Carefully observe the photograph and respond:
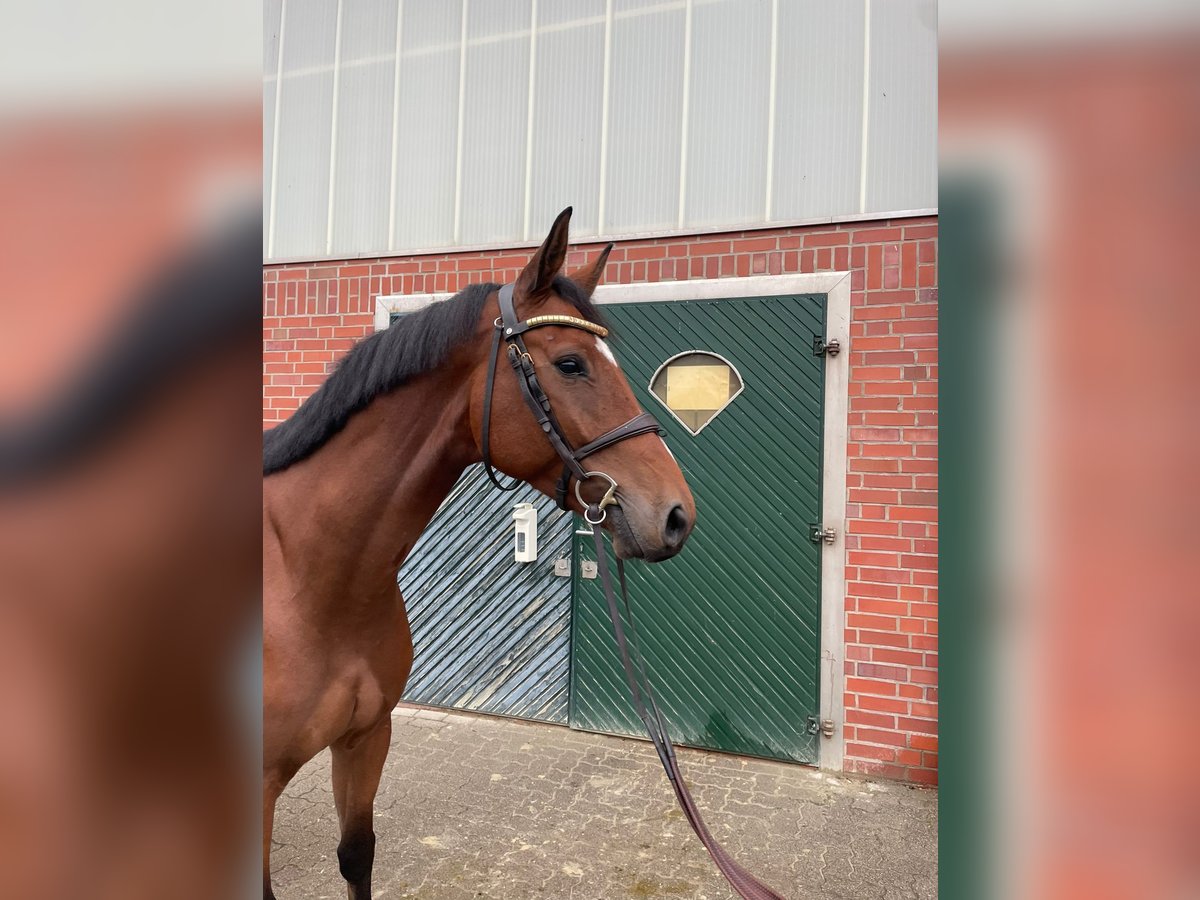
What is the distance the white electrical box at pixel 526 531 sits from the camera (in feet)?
14.4

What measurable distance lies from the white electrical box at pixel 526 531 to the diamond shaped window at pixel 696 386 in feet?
3.50

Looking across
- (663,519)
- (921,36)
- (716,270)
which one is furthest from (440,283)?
(663,519)

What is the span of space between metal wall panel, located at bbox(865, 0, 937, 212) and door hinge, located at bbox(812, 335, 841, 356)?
0.70 m

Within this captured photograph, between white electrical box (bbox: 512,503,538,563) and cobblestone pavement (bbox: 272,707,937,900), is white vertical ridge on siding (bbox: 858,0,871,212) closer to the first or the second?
white electrical box (bbox: 512,503,538,563)

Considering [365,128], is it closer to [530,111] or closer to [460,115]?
[460,115]

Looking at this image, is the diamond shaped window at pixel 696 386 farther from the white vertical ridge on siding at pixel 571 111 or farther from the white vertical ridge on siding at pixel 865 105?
the white vertical ridge on siding at pixel 865 105

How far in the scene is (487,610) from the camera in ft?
15.2

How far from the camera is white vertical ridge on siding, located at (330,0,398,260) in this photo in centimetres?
461

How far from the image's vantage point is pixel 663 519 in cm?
170

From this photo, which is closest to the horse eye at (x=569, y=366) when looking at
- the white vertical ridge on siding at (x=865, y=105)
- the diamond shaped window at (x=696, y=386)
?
the diamond shaped window at (x=696, y=386)
